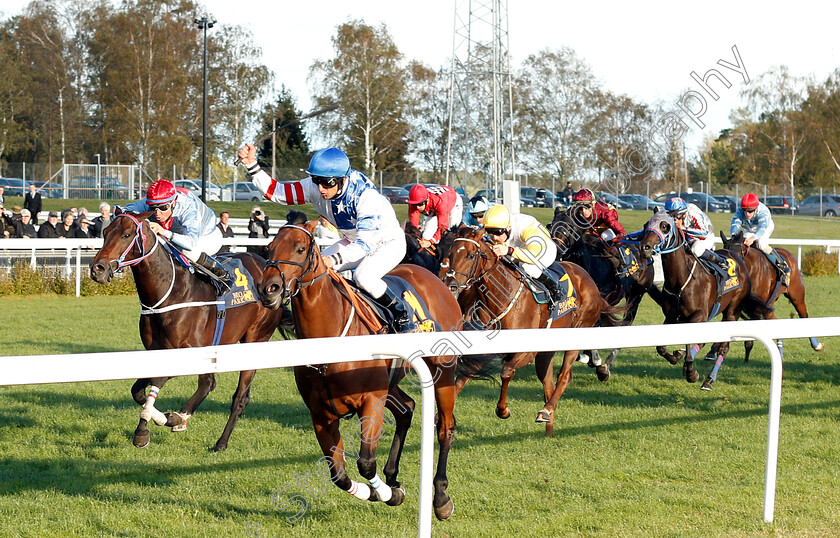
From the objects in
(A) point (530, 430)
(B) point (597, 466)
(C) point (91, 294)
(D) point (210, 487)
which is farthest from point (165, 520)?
(C) point (91, 294)

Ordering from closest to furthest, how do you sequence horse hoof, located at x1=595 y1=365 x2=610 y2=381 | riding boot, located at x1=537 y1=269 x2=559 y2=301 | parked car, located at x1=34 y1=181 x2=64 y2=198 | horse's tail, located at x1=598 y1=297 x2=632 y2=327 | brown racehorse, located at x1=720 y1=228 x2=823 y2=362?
riding boot, located at x1=537 y1=269 x2=559 y2=301 < horse's tail, located at x1=598 y1=297 x2=632 y2=327 < horse hoof, located at x1=595 y1=365 x2=610 y2=381 < brown racehorse, located at x1=720 y1=228 x2=823 y2=362 < parked car, located at x1=34 y1=181 x2=64 y2=198

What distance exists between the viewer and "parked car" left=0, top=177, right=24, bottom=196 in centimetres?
3055

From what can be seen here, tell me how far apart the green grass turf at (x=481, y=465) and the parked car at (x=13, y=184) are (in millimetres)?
26423

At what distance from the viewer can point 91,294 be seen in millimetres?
13180

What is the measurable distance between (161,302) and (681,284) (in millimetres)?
4785

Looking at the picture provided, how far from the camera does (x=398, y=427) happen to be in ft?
14.6

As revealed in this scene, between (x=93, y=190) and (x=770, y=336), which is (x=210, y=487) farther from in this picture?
(x=93, y=190)

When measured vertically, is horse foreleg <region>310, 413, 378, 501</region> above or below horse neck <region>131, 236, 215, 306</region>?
below

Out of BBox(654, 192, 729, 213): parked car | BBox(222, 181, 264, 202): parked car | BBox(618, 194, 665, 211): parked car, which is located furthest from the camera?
BBox(654, 192, 729, 213): parked car

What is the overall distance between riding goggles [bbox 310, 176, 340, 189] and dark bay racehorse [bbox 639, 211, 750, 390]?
4.11 metres

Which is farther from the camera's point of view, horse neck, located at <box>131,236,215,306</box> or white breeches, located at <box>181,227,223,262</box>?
white breeches, located at <box>181,227,223,262</box>

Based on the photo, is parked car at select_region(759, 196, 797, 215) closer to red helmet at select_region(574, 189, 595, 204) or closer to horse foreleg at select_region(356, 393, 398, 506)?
red helmet at select_region(574, 189, 595, 204)

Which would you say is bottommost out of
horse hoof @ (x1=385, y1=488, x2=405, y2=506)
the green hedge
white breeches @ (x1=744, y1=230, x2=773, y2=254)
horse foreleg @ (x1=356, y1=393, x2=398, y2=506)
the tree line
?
the green hedge

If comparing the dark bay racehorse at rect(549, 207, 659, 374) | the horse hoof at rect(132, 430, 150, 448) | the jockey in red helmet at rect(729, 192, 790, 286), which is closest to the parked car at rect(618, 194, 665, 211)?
the jockey in red helmet at rect(729, 192, 790, 286)
